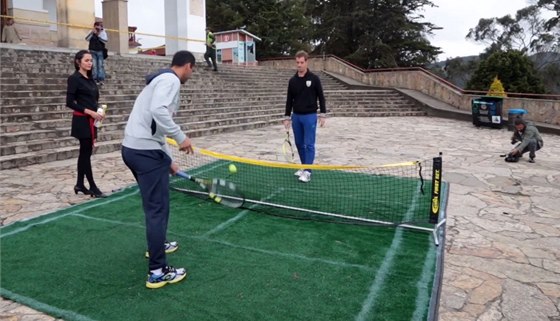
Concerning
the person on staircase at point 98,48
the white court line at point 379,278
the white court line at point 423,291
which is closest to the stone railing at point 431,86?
the white court line at point 379,278

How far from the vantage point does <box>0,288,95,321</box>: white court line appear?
297 cm

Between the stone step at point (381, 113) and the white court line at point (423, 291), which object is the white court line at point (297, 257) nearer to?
the white court line at point (423, 291)

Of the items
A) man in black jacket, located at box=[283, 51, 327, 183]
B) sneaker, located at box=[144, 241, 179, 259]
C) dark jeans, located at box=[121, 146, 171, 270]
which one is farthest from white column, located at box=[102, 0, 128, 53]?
dark jeans, located at box=[121, 146, 171, 270]

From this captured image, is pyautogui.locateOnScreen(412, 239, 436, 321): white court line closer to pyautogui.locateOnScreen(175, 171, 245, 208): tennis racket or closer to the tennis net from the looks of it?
the tennis net

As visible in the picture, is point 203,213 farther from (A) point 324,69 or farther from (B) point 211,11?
(B) point 211,11

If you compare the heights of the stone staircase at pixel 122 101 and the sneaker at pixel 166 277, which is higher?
the stone staircase at pixel 122 101

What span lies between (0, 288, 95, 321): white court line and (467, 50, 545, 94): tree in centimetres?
2144

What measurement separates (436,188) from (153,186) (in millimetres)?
2959

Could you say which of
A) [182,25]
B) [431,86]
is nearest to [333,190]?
[431,86]

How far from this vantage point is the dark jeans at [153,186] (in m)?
3.23

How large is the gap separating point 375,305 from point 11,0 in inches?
871

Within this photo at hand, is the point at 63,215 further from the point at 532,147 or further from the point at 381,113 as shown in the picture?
the point at 381,113

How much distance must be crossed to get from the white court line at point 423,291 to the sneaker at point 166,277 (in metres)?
1.82

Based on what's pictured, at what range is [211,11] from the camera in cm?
3700
